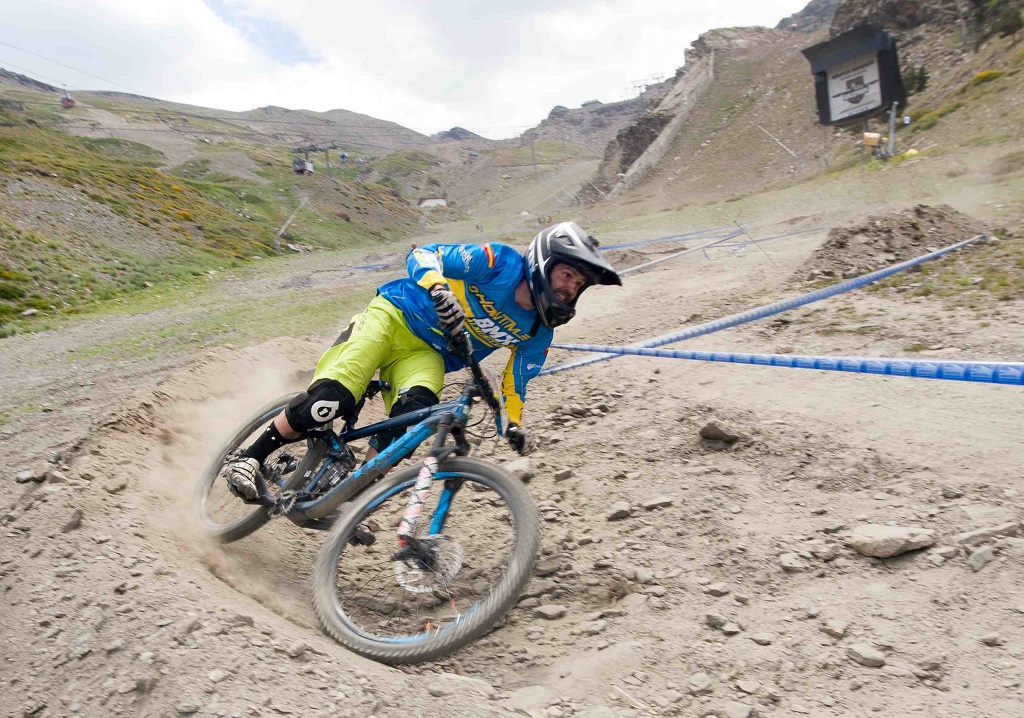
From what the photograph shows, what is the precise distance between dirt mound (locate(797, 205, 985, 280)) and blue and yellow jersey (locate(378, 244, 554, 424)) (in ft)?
25.2

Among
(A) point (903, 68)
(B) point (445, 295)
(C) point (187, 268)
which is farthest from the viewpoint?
(A) point (903, 68)

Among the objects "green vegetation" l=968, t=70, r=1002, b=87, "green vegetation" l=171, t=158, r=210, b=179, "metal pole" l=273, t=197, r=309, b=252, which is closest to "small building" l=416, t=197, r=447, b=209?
"green vegetation" l=171, t=158, r=210, b=179

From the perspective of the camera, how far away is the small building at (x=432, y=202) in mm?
90750

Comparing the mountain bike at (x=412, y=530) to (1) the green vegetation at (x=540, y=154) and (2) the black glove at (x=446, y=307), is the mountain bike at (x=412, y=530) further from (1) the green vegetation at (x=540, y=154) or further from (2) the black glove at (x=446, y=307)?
(1) the green vegetation at (x=540, y=154)

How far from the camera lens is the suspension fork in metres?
3.79

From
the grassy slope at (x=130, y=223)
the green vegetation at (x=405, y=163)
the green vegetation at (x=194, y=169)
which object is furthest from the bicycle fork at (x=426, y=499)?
the green vegetation at (x=405, y=163)

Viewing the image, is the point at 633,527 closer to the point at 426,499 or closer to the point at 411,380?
the point at 426,499

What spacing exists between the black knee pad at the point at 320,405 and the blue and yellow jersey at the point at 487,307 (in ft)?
2.19

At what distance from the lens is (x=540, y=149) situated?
415 feet

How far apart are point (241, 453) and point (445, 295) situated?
6.71ft

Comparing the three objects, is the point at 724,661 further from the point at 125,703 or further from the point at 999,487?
the point at 125,703

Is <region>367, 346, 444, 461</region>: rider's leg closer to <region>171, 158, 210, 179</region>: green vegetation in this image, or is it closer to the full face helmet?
the full face helmet

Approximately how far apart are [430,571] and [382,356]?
1.57 metres

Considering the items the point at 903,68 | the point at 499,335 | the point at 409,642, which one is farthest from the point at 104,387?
the point at 903,68
